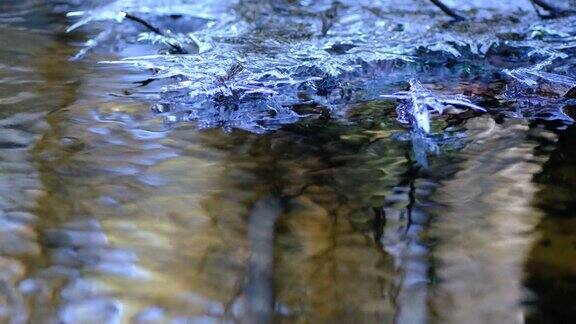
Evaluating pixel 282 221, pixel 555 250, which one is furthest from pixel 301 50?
pixel 555 250

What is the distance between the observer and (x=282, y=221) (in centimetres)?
84

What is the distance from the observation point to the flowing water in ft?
2.25

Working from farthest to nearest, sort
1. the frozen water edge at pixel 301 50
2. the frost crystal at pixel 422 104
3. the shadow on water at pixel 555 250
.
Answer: the frozen water edge at pixel 301 50 → the frost crystal at pixel 422 104 → the shadow on water at pixel 555 250

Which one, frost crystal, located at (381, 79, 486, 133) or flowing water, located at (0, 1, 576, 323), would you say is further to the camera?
frost crystal, located at (381, 79, 486, 133)

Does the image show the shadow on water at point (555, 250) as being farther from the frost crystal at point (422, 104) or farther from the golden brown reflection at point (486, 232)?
the frost crystal at point (422, 104)

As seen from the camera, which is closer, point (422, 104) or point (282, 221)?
point (282, 221)

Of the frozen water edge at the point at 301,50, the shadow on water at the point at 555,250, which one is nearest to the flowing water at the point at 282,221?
the shadow on water at the point at 555,250

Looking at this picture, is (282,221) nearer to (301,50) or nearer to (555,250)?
(555,250)

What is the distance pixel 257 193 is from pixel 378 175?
179 mm

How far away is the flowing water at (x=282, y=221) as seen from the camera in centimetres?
69

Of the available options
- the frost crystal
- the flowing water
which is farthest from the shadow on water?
the frost crystal

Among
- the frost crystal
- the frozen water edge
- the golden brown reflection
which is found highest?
the golden brown reflection

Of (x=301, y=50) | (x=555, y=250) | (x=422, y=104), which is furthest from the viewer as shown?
(x=301, y=50)

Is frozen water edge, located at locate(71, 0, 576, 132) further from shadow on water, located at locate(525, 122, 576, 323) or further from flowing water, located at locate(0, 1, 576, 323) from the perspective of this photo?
shadow on water, located at locate(525, 122, 576, 323)
